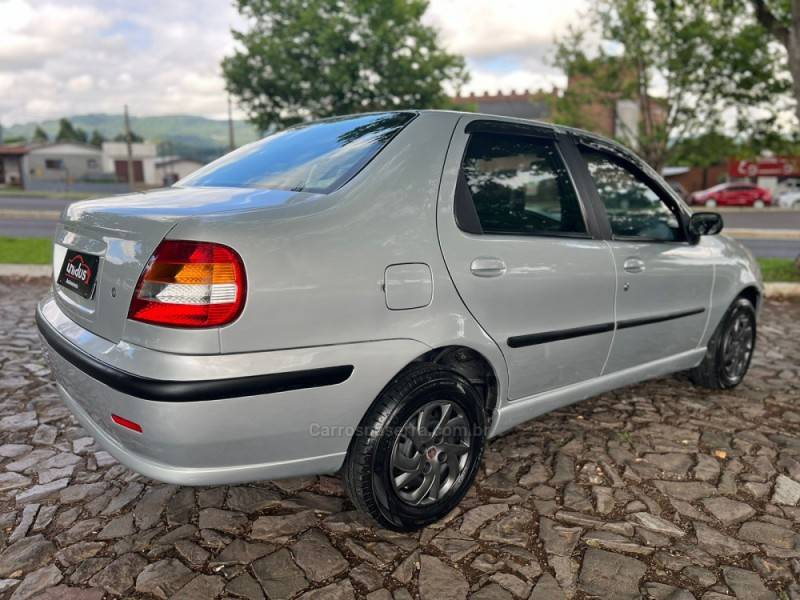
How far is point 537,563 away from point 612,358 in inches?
51.1

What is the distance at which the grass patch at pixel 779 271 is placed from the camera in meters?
8.84

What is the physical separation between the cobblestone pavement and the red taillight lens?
993 millimetres

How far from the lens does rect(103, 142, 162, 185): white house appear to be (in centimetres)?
6575

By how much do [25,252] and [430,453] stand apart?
10377 millimetres

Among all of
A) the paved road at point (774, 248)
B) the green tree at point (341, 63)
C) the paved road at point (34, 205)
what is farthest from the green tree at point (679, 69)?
the paved road at point (34, 205)

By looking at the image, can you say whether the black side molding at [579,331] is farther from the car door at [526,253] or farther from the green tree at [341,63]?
the green tree at [341,63]

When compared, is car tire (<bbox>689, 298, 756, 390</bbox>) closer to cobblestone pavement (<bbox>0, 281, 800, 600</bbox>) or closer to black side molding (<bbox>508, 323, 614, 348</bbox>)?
cobblestone pavement (<bbox>0, 281, 800, 600</bbox>)

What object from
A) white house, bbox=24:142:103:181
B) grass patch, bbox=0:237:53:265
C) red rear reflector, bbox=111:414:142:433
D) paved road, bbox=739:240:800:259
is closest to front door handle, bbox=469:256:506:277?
red rear reflector, bbox=111:414:142:433

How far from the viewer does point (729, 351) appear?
4270 millimetres

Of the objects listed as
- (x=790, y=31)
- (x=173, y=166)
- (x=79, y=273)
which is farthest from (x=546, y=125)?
(x=173, y=166)

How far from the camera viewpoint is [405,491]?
2.53 metres

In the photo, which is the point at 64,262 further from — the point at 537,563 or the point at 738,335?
the point at 738,335

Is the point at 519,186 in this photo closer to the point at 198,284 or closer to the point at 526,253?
the point at 526,253

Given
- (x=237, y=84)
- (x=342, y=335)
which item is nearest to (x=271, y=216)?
(x=342, y=335)
